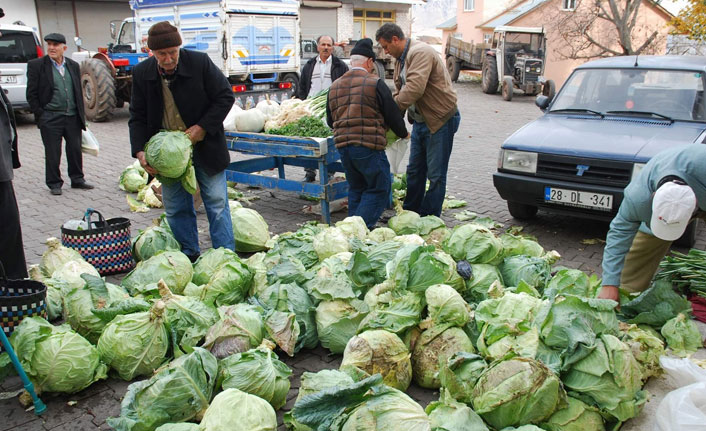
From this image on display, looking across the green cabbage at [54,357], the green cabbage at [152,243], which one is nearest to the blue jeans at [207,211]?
the green cabbage at [152,243]

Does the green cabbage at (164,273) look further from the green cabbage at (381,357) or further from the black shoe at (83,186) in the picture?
the black shoe at (83,186)

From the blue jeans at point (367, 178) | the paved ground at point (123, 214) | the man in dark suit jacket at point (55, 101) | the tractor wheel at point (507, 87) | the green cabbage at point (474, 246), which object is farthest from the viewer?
the tractor wheel at point (507, 87)

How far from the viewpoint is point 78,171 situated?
830cm

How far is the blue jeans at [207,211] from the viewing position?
500 cm

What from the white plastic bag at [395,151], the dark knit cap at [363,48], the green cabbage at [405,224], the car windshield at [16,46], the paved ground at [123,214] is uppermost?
the car windshield at [16,46]

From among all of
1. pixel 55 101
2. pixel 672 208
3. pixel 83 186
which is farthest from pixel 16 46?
pixel 672 208

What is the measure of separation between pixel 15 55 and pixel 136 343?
40.3 feet

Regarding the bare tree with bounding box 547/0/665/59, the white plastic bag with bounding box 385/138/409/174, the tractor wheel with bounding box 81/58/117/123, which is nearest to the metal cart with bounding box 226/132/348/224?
the white plastic bag with bounding box 385/138/409/174

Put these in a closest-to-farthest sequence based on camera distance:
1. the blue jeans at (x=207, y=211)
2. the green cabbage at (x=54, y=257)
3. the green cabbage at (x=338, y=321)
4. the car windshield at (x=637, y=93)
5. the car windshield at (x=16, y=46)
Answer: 1. the green cabbage at (x=338, y=321)
2. the green cabbage at (x=54, y=257)
3. the blue jeans at (x=207, y=211)
4. the car windshield at (x=637, y=93)
5. the car windshield at (x=16, y=46)

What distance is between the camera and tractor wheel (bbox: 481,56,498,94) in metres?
22.1

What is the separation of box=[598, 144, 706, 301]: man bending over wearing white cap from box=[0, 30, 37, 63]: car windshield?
13.7 m

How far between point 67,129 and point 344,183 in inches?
177

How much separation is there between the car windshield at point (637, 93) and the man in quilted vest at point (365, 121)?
2503 mm

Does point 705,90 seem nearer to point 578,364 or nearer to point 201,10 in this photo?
point 578,364
